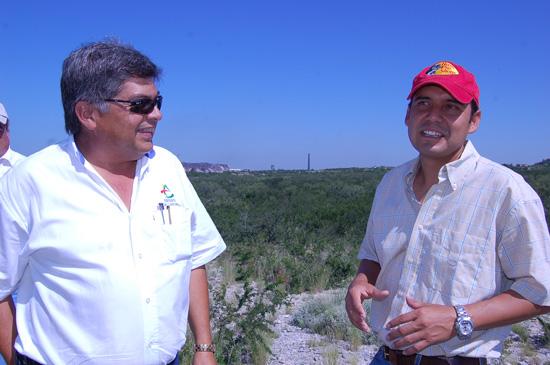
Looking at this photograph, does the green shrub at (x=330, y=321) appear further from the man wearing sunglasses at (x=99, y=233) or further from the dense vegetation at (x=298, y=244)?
the man wearing sunglasses at (x=99, y=233)

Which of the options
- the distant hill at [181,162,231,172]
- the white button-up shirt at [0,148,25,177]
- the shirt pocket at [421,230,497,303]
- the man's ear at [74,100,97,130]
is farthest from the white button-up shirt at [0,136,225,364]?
the distant hill at [181,162,231,172]

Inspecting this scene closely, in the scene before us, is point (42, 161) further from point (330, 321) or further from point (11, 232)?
point (330, 321)

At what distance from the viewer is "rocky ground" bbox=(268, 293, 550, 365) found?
4.28m

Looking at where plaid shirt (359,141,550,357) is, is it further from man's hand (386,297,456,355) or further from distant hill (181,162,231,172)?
distant hill (181,162,231,172)

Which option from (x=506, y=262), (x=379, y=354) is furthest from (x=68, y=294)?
(x=506, y=262)

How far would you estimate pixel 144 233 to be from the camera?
1.95 meters

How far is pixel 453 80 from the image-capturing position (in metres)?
1.84

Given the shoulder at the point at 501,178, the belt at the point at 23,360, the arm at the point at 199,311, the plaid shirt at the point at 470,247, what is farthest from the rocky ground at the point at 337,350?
the shoulder at the point at 501,178

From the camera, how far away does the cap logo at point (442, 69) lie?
1880 mm

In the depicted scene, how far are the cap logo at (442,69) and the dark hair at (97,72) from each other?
136 centimetres

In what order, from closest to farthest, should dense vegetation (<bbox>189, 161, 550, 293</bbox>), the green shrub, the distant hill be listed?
1. the green shrub
2. dense vegetation (<bbox>189, 161, 550, 293</bbox>)
3. the distant hill

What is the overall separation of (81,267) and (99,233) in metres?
0.16

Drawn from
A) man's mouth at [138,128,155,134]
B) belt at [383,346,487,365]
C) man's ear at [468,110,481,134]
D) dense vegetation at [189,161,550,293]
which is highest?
man's ear at [468,110,481,134]

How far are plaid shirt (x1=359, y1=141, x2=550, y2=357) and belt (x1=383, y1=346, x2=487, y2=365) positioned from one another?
40mm
